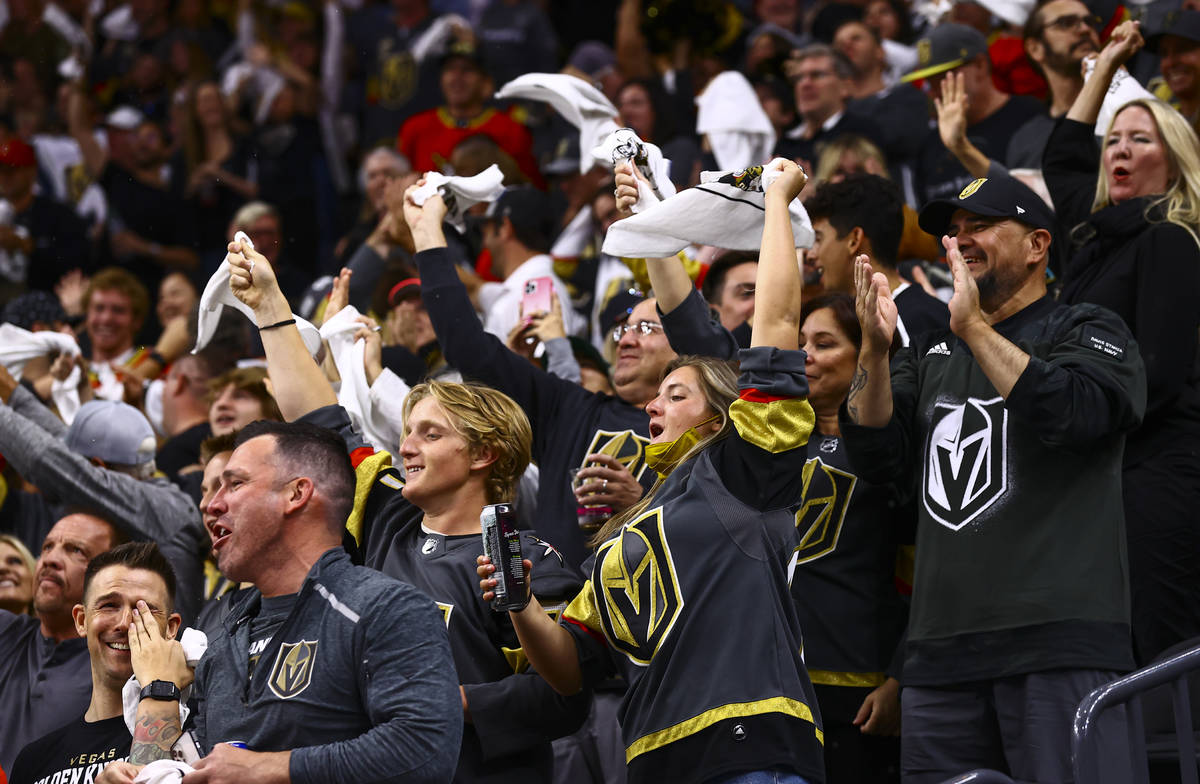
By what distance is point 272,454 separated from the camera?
12.3 ft

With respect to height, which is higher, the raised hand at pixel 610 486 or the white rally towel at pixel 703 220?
the white rally towel at pixel 703 220

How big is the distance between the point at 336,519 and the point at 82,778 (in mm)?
1104


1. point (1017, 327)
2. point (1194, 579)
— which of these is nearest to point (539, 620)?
point (1017, 327)

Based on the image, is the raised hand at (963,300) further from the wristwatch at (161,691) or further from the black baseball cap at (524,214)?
the black baseball cap at (524,214)

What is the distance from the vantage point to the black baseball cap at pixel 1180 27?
6.41 m

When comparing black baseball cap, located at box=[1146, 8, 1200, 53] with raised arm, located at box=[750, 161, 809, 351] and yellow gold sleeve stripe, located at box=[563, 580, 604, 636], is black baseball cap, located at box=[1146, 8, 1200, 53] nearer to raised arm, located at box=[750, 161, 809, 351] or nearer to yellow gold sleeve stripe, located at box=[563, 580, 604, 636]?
raised arm, located at box=[750, 161, 809, 351]

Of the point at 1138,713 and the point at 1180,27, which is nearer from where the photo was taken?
the point at 1138,713

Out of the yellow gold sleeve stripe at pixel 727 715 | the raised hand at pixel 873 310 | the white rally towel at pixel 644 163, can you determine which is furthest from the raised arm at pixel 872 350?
the yellow gold sleeve stripe at pixel 727 715

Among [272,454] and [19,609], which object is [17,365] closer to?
[19,609]

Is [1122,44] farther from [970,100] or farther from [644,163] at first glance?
[970,100]

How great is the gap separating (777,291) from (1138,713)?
1442 mm

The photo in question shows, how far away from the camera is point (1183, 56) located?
6504 mm

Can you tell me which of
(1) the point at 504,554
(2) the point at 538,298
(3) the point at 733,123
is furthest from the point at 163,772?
(3) the point at 733,123

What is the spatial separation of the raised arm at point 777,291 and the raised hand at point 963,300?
1.85ft
